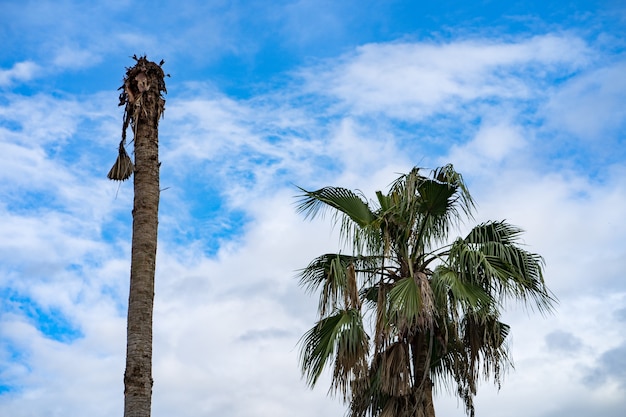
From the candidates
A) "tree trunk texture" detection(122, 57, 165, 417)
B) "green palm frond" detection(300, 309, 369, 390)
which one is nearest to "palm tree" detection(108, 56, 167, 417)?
"tree trunk texture" detection(122, 57, 165, 417)

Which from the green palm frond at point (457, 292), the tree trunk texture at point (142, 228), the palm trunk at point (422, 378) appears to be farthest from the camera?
the palm trunk at point (422, 378)

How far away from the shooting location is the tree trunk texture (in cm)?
1095

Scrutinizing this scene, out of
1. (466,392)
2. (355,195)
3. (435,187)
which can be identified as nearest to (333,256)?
(355,195)

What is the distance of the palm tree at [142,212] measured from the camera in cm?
1097

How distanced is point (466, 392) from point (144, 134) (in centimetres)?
748

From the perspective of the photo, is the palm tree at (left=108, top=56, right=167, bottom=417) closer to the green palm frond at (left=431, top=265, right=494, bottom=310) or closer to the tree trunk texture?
the tree trunk texture

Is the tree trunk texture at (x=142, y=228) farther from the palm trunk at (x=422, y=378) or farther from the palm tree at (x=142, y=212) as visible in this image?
the palm trunk at (x=422, y=378)

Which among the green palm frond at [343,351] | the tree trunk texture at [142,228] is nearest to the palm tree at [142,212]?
the tree trunk texture at [142,228]

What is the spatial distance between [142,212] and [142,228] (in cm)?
23

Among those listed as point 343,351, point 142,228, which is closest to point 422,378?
point 343,351

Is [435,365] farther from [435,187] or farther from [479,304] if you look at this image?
[435,187]

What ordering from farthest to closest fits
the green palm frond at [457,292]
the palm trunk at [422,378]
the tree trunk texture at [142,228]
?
1. the palm trunk at [422,378]
2. the green palm frond at [457,292]
3. the tree trunk texture at [142,228]

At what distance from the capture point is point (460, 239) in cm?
1599

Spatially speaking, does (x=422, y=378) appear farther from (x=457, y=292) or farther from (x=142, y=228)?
(x=142, y=228)
